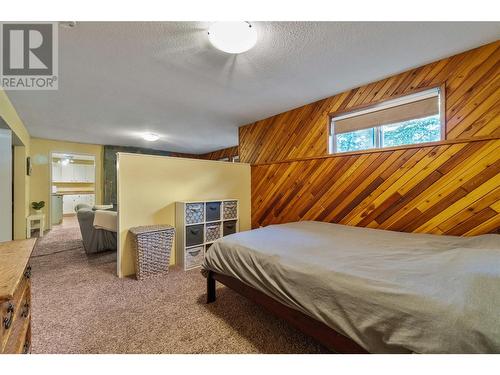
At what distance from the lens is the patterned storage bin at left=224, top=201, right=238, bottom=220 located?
3.37m

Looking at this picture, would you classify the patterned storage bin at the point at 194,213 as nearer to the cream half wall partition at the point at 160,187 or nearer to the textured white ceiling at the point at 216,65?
Answer: the cream half wall partition at the point at 160,187

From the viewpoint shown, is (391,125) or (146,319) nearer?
(146,319)

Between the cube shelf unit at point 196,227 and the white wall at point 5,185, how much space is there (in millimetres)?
2370

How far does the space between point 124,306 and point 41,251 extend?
2800 millimetres

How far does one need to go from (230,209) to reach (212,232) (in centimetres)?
48

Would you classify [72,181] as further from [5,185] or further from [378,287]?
A: [378,287]

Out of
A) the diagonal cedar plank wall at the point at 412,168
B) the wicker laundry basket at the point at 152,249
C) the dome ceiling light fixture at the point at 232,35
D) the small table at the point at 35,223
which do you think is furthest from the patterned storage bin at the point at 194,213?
the small table at the point at 35,223

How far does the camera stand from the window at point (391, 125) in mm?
2115

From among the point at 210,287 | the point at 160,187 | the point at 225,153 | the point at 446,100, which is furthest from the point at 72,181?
the point at 446,100

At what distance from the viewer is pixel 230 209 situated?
11.2 feet

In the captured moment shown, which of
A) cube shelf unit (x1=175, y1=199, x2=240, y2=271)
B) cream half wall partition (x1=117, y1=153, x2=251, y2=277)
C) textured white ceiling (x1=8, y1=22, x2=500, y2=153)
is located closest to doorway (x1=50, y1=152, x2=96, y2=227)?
textured white ceiling (x1=8, y1=22, x2=500, y2=153)

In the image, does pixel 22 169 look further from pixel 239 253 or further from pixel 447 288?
pixel 447 288
